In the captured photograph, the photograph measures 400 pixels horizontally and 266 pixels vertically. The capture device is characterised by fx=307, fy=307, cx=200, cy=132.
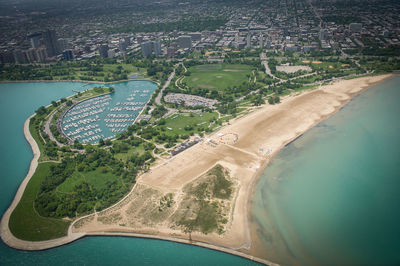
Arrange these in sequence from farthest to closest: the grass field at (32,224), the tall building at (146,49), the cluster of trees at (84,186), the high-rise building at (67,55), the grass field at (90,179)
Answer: the high-rise building at (67,55) → the tall building at (146,49) → the grass field at (90,179) → the cluster of trees at (84,186) → the grass field at (32,224)

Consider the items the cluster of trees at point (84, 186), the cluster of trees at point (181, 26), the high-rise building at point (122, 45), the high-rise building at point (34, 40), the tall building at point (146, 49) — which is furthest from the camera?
the cluster of trees at point (181, 26)

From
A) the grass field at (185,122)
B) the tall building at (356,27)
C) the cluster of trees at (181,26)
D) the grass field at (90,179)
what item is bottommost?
the grass field at (90,179)

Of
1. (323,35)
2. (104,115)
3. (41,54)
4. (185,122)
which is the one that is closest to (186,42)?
(323,35)

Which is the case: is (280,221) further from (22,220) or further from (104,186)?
(22,220)

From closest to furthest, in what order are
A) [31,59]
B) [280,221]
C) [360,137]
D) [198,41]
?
[280,221], [360,137], [31,59], [198,41]

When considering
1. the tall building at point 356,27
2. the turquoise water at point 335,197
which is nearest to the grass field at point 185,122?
the turquoise water at point 335,197

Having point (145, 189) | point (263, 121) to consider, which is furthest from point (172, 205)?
point (263, 121)

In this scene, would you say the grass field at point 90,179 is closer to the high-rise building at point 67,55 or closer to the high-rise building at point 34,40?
the high-rise building at point 67,55

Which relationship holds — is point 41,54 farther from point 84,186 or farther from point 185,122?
point 84,186
